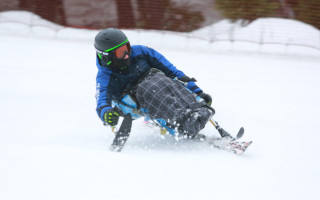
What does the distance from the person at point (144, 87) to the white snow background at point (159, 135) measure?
→ 0.31 metres

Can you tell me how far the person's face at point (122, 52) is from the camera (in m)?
3.07

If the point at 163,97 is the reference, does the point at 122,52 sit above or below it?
above

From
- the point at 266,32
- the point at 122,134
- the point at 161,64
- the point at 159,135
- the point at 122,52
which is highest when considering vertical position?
the point at 122,52

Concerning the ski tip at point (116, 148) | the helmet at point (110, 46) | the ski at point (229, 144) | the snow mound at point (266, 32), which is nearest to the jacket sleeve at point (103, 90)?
the helmet at point (110, 46)

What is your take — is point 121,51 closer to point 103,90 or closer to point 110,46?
point 110,46

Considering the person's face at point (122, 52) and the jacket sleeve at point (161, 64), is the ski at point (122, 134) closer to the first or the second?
the person's face at point (122, 52)

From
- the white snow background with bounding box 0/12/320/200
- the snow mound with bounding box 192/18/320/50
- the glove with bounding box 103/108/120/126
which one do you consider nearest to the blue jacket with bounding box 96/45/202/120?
the glove with bounding box 103/108/120/126

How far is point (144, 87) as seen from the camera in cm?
303

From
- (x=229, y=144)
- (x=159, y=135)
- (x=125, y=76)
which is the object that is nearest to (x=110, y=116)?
(x=125, y=76)

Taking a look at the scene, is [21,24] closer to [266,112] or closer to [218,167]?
[266,112]

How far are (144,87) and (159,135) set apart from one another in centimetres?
70

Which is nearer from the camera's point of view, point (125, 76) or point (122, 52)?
point (122, 52)

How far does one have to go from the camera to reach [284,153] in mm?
2955

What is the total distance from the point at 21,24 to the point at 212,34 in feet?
15.2
